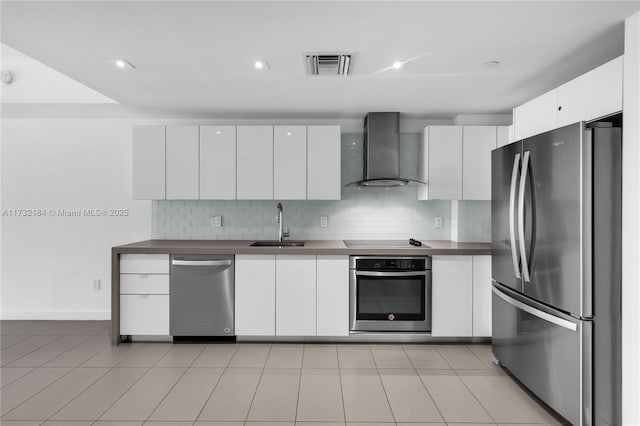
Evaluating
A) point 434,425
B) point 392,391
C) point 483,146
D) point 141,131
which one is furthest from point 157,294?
point 483,146

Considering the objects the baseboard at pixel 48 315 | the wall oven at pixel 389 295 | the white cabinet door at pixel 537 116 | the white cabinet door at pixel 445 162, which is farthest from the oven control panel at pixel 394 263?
the baseboard at pixel 48 315

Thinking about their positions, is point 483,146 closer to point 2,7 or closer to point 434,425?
point 434,425

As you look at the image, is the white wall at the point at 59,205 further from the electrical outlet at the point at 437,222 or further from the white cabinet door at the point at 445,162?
the electrical outlet at the point at 437,222

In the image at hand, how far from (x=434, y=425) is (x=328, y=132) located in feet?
8.99

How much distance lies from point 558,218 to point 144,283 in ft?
11.1

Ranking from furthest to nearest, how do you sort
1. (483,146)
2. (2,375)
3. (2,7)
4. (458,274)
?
(483,146)
(458,274)
(2,375)
(2,7)

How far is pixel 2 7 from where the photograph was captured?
1921mm

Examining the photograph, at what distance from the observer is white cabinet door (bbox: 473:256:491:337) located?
3512 millimetres

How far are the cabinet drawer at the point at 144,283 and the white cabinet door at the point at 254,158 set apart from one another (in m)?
1.16

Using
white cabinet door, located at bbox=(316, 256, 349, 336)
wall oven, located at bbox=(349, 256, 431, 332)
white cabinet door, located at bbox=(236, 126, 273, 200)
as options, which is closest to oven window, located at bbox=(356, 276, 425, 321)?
wall oven, located at bbox=(349, 256, 431, 332)

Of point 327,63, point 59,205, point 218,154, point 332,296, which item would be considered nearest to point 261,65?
point 327,63

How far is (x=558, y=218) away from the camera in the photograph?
83.8 inches

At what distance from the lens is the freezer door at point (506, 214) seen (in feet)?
8.32

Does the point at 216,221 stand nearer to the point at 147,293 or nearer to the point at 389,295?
the point at 147,293
